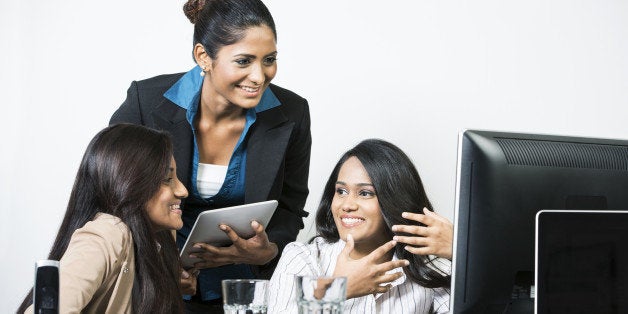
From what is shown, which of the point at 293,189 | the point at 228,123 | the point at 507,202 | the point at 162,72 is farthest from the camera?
the point at 162,72

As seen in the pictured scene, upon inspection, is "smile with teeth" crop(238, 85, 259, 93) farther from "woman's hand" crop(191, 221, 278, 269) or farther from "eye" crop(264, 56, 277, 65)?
"woman's hand" crop(191, 221, 278, 269)

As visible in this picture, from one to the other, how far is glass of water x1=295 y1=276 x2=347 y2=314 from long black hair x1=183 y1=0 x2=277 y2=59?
4.02 feet

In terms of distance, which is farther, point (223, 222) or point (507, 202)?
point (223, 222)

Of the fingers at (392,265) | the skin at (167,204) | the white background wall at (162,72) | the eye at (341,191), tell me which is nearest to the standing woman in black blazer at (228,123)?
the eye at (341,191)

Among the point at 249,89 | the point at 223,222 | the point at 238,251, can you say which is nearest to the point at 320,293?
the point at 223,222

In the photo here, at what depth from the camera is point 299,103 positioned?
248 centimetres

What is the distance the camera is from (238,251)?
217cm

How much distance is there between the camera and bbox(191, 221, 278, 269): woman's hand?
83.0 inches

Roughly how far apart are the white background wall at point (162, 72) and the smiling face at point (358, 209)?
103 centimetres

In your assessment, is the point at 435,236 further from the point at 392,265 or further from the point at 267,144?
the point at 267,144

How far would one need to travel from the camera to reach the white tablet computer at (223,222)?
78.0 inches

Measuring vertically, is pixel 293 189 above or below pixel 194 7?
below

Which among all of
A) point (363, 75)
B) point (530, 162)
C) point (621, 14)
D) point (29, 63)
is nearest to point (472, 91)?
point (363, 75)

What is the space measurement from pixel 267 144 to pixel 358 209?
14.3 inches
